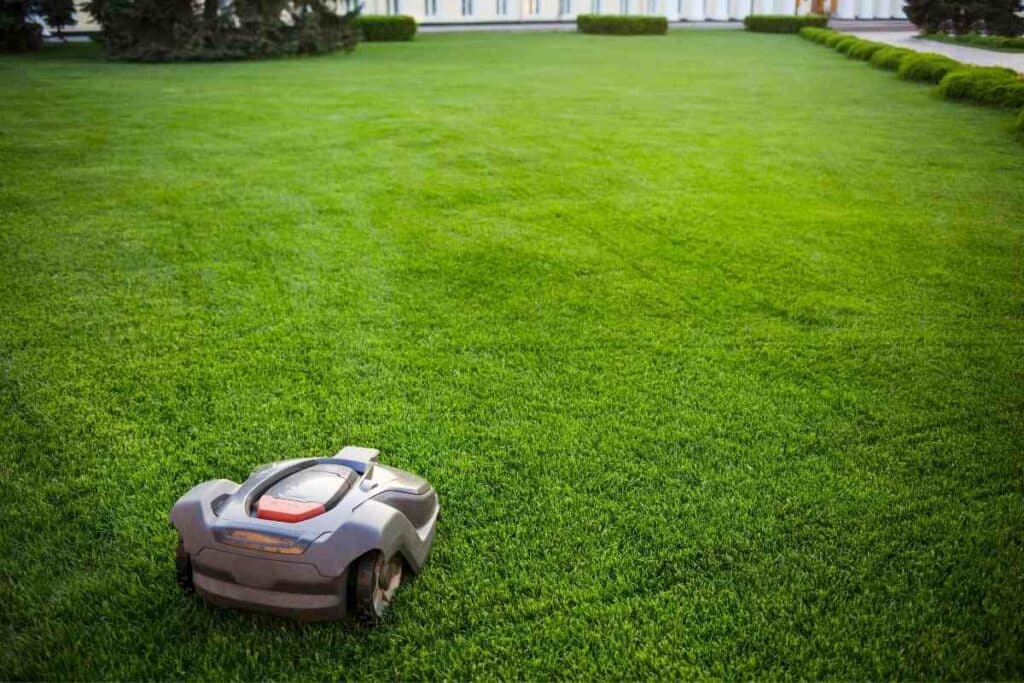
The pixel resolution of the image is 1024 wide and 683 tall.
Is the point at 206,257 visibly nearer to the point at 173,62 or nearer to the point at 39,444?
the point at 39,444

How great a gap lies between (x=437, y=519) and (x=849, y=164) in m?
6.31

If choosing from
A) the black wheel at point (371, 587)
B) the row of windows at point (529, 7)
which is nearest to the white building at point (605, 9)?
the row of windows at point (529, 7)

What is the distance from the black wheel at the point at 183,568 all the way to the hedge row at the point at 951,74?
31.3 ft

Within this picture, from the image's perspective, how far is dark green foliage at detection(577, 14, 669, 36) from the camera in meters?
30.1

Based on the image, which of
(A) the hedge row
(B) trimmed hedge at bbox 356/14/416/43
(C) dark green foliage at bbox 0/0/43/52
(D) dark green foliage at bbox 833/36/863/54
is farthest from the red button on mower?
(B) trimmed hedge at bbox 356/14/416/43

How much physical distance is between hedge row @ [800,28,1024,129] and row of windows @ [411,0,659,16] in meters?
20.6

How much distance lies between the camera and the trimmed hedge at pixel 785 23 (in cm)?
3111

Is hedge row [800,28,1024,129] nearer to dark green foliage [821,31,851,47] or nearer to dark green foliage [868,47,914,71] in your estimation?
dark green foliage [868,47,914,71]

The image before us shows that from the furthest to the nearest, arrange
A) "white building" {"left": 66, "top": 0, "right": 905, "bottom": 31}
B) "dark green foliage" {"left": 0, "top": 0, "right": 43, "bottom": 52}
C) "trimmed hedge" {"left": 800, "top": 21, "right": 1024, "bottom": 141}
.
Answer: "white building" {"left": 66, "top": 0, "right": 905, "bottom": 31}
"dark green foliage" {"left": 0, "top": 0, "right": 43, "bottom": 52}
"trimmed hedge" {"left": 800, "top": 21, "right": 1024, "bottom": 141}

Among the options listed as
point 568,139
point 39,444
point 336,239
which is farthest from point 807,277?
point 568,139

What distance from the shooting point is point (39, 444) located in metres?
2.92

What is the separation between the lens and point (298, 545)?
1916mm

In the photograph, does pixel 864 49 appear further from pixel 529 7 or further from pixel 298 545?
pixel 529 7

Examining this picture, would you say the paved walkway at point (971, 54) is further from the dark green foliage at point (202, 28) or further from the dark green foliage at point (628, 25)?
the dark green foliage at point (202, 28)
